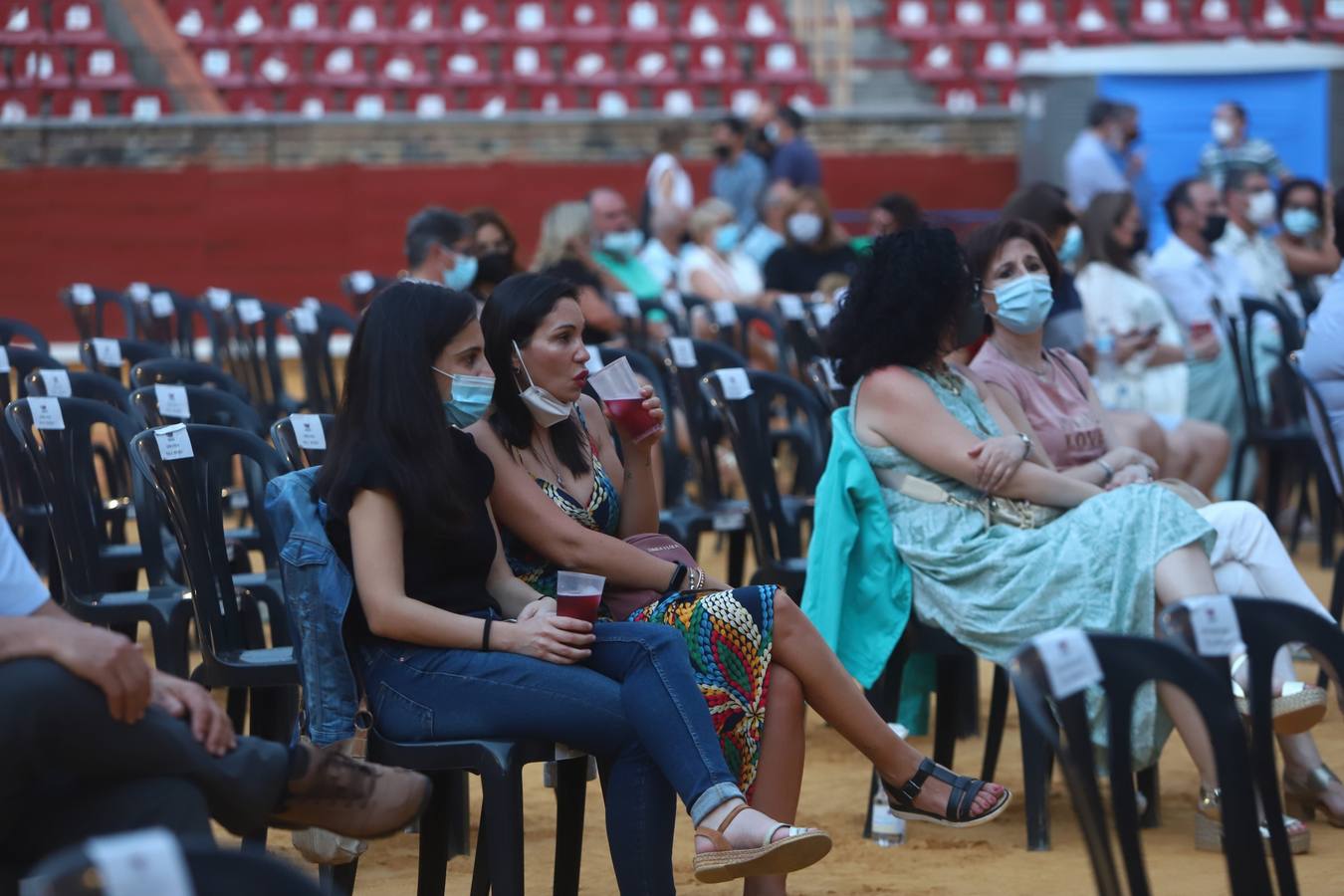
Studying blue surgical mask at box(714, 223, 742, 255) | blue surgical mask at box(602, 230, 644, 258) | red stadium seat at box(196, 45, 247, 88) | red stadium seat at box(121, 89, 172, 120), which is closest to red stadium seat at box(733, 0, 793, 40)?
red stadium seat at box(196, 45, 247, 88)

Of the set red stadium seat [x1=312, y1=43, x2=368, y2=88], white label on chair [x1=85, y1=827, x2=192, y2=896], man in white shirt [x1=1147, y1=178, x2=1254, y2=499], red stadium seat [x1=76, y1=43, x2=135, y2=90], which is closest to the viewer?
white label on chair [x1=85, y1=827, x2=192, y2=896]

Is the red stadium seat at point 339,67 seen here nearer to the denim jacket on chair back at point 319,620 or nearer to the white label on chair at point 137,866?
the denim jacket on chair back at point 319,620

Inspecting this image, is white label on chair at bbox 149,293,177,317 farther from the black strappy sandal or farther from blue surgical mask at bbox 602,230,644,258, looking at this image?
the black strappy sandal

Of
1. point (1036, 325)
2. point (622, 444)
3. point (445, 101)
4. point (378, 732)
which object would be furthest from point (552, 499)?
point (445, 101)

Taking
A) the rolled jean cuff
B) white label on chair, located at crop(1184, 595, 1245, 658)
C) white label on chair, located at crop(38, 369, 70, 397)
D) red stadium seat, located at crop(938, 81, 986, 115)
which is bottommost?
the rolled jean cuff

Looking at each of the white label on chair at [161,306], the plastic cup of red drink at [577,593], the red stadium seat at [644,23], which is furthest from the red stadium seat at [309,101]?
the plastic cup of red drink at [577,593]

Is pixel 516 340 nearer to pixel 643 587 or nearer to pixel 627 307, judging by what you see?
pixel 643 587

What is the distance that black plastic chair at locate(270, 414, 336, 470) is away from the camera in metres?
3.93

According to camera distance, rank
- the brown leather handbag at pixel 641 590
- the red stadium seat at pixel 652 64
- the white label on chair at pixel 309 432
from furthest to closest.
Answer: the red stadium seat at pixel 652 64, the white label on chair at pixel 309 432, the brown leather handbag at pixel 641 590

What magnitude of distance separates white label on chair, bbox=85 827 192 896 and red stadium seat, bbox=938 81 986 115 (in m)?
16.2

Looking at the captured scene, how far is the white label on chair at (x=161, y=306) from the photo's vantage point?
7.96 metres

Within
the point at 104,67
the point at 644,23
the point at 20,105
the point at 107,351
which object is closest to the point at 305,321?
the point at 107,351

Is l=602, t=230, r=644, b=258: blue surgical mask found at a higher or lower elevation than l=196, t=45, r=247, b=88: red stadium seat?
lower

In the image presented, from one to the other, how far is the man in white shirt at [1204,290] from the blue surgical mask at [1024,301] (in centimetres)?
318
